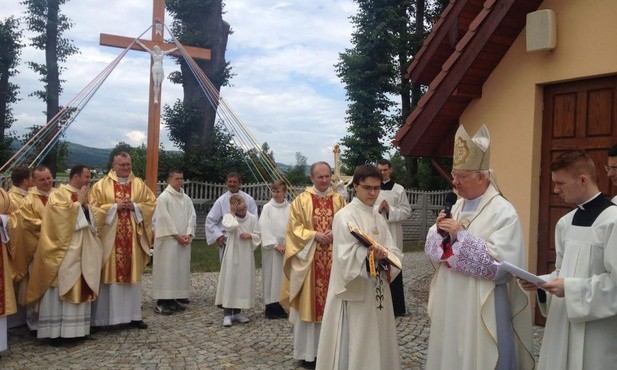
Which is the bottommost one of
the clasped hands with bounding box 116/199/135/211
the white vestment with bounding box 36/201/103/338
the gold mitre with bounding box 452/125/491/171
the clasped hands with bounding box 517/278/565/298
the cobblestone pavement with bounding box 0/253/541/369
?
the cobblestone pavement with bounding box 0/253/541/369

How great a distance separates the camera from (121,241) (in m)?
8.02

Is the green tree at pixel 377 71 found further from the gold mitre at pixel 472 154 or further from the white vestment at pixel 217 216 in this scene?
the gold mitre at pixel 472 154

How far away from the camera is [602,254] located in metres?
3.61

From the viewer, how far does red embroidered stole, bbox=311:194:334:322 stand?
20.7ft

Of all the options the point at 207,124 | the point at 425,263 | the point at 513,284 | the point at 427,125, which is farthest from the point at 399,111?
the point at 513,284

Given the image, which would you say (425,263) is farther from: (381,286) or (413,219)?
(381,286)

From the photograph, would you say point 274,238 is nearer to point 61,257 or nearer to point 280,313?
point 280,313

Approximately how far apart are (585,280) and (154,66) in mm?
8527

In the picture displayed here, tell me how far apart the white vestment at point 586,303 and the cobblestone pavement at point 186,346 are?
8.63 feet

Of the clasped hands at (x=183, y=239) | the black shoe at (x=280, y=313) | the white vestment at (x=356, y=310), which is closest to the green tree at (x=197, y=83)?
the clasped hands at (x=183, y=239)

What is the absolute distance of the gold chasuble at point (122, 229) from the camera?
7867 millimetres

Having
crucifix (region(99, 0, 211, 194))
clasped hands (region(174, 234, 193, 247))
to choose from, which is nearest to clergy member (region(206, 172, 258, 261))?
clasped hands (region(174, 234, 193, 247))

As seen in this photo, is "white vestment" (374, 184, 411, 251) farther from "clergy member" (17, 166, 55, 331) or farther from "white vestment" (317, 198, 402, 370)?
"clergy member" (17, 166, 55, 331)

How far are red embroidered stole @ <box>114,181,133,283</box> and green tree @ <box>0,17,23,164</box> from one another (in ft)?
49.8
